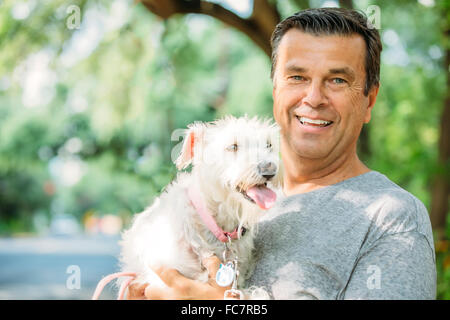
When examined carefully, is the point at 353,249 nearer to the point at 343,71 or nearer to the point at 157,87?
the point at 343,71

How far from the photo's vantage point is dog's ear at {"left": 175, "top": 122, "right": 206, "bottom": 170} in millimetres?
2562

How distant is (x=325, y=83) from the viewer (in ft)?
8.40

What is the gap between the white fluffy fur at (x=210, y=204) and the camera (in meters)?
2.42

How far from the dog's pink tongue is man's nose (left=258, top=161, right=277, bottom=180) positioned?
75 mm

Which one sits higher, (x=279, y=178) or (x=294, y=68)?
(x=294, y=68)

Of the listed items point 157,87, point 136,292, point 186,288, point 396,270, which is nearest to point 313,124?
point 396,270

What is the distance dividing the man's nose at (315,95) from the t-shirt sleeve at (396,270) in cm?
79

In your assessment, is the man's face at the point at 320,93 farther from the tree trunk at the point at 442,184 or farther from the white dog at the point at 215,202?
the tree trunk at the point at 442,184

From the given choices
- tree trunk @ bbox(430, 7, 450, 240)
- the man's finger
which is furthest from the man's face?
tree trunk @ bbox(430, 7, 450, 240)

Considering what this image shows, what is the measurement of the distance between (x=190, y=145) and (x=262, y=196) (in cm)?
49

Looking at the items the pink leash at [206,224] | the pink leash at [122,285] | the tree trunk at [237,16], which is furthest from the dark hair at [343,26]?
the tree trunk at [237,16]

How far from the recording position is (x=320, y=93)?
2559 millimetres

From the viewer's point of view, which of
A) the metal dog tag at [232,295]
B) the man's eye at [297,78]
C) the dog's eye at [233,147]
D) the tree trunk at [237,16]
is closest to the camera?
the metal dog tag at [232,295]

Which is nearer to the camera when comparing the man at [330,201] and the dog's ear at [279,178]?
the man at [330,201]
